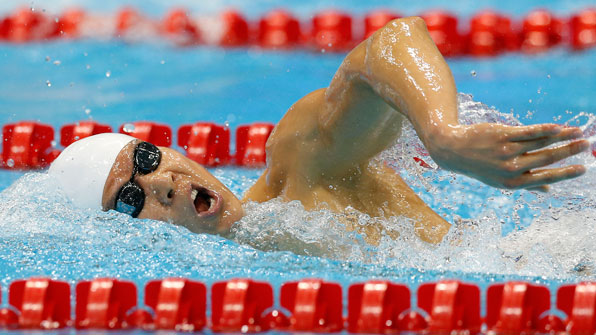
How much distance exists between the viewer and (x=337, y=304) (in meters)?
2.11

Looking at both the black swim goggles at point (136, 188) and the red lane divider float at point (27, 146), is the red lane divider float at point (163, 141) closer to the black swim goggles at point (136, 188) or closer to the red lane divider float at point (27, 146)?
the red lane divider float at point (27, 146)

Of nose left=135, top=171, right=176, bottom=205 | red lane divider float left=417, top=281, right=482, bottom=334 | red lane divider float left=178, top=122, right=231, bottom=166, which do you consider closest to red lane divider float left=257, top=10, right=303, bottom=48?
red lane divider float left=178, top=122, right=231, bottom=166

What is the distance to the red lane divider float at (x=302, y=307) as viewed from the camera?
2031 mm

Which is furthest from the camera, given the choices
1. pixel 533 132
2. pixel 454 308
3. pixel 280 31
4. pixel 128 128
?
pixel 280 31

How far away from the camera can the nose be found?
7.67 feet

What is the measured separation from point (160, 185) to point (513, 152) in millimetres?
1118

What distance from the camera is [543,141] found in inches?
59.6

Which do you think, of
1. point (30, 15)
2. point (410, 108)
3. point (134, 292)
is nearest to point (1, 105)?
point (30, 15)

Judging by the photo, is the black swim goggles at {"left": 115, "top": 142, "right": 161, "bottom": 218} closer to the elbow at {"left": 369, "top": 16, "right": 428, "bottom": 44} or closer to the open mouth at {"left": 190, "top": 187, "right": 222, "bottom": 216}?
the open mouth at {"left": 190, "top": 187, "right": 222, "bottom": 216}

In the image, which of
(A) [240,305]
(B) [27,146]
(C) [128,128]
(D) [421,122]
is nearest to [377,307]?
(A) [240,305]

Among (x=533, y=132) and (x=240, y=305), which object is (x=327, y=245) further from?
(x=533, y=132)

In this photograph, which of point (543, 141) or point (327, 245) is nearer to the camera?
point (543, 141)

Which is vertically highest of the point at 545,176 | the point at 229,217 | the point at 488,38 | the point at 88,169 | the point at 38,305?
A: the point at 488,38

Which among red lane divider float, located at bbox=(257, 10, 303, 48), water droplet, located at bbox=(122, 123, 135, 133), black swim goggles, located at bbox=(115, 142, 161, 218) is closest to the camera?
black swim goggles, located at bbox=(115, 142, 161, 218)
